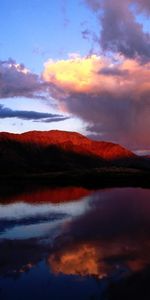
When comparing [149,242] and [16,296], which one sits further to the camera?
[149,242]

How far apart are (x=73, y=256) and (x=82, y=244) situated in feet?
10.6

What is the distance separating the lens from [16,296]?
14.9 m

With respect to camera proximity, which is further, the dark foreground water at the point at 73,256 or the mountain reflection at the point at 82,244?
the mountain reflection at the point at 82,244

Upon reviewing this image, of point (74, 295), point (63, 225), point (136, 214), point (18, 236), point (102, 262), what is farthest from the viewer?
point (136, 214)

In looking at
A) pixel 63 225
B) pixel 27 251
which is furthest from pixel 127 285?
pixel 63 225

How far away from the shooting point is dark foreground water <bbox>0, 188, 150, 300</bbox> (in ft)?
50.7

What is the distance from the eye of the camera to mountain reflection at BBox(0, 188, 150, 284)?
61.3ft

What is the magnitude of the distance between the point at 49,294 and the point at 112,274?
3.22 metres

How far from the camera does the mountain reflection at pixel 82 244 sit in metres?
18.7

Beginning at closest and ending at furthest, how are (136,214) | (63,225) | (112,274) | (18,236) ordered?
(112,274), (18,236), (63,225), (136,214)

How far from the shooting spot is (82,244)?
23953 mm

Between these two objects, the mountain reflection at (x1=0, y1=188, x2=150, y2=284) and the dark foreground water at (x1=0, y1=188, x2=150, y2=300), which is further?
the mountain reflection at (x1=0, y1=188, x2=150, y2=284)

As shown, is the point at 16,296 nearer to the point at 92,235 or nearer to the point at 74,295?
the point at 74,295

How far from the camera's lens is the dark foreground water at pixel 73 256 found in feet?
50.7
